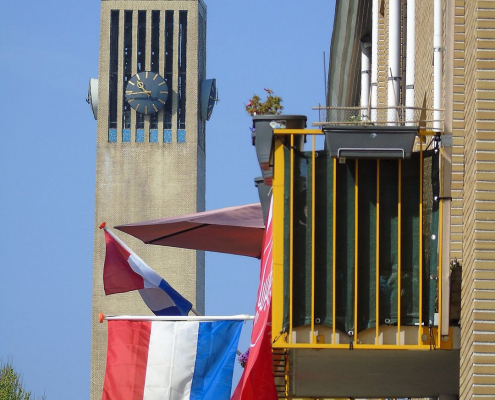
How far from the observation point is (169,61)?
7775 centimetres

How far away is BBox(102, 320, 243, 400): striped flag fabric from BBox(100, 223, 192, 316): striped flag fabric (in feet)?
7.45

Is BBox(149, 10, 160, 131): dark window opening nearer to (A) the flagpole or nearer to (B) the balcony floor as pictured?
(A) the flagpole

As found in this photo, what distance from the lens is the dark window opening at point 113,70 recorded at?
253 ft

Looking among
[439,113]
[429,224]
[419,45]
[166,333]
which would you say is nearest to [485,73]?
[429,224]

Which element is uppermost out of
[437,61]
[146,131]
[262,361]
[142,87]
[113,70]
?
[437,61]

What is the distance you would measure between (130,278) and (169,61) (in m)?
63.1

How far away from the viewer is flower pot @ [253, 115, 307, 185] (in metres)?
9.05

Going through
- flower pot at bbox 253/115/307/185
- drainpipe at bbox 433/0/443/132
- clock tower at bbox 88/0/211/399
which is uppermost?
drainpipe at bbox 433/0/443/132

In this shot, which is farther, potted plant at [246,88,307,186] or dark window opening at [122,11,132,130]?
dark window opening at [122,11,132,130]

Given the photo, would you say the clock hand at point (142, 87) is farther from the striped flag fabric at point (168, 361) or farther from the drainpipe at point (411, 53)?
the drainpipe at point (411, 53)

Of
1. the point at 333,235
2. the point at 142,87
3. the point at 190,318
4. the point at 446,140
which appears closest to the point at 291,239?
the point at 333,235

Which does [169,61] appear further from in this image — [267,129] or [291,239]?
[291,239]

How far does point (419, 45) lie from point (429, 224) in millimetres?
3204

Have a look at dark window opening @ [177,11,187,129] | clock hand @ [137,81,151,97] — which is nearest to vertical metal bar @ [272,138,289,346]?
clock hand @ [137,81,151,97]
